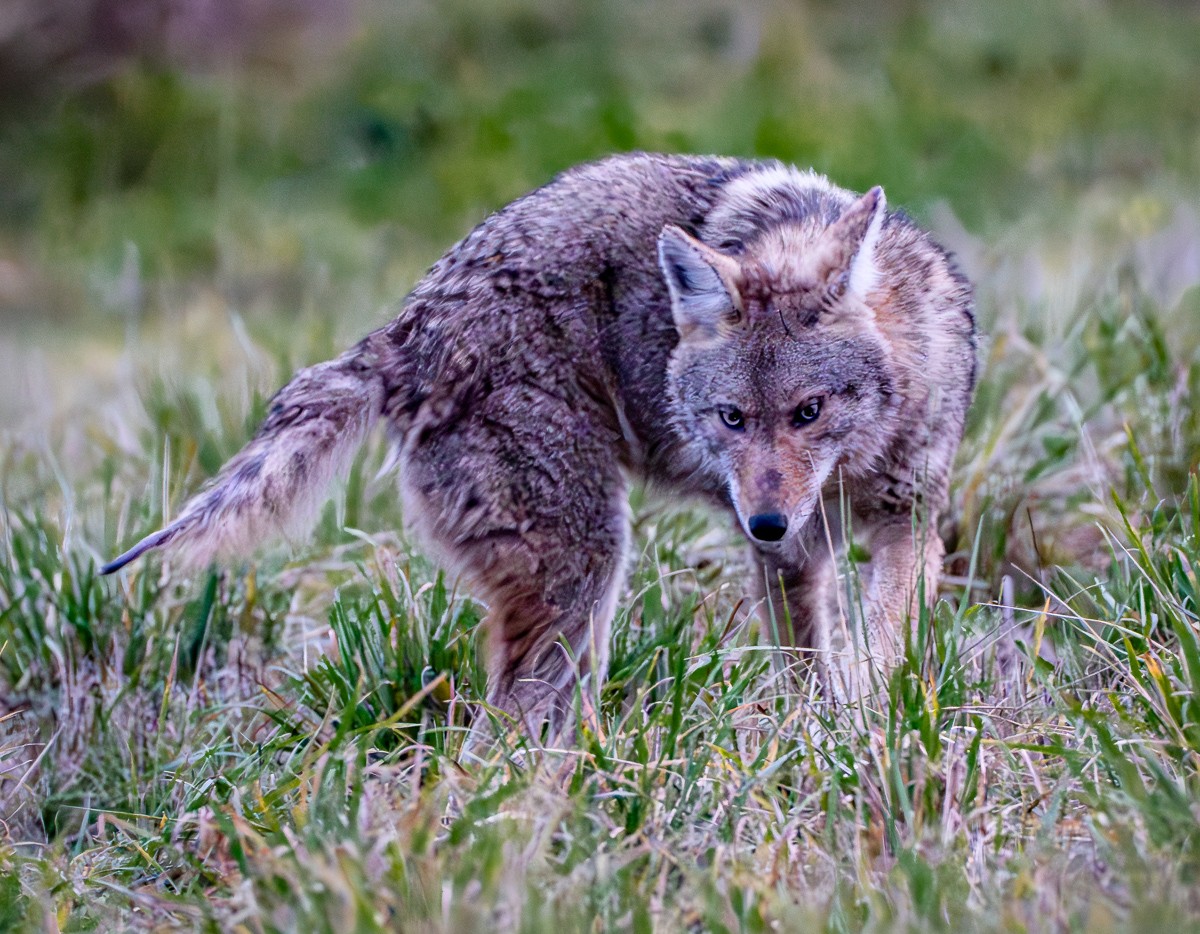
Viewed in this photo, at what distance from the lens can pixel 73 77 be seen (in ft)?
44.8

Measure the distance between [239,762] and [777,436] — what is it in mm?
1756

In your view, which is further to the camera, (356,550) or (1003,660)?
(356,550)

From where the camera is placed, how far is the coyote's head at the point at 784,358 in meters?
4.22

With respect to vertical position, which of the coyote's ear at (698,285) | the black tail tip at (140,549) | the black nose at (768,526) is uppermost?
the coyote's ear at (698,285)

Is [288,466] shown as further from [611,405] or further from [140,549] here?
[611,405]

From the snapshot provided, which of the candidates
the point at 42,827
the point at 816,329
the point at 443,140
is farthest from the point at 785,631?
the point at 443,140

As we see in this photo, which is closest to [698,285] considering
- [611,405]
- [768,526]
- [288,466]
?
[611,405]

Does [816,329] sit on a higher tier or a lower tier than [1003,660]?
higher

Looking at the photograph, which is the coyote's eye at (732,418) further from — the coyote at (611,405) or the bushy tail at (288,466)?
the bushy tail at (288,466)

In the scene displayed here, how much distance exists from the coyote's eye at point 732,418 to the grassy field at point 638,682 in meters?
0.50

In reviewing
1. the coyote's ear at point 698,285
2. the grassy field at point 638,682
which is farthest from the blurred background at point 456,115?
the coyote's ear at point 698,285

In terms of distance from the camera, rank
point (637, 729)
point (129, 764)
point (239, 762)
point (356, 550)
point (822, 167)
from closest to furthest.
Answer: point (637, 729), point (239, 762), point (129, 764), point (356, 550), point (822, 167)

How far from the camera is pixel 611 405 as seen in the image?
14.4 ft

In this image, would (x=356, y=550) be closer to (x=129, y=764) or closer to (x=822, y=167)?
(x=129, y=764)
